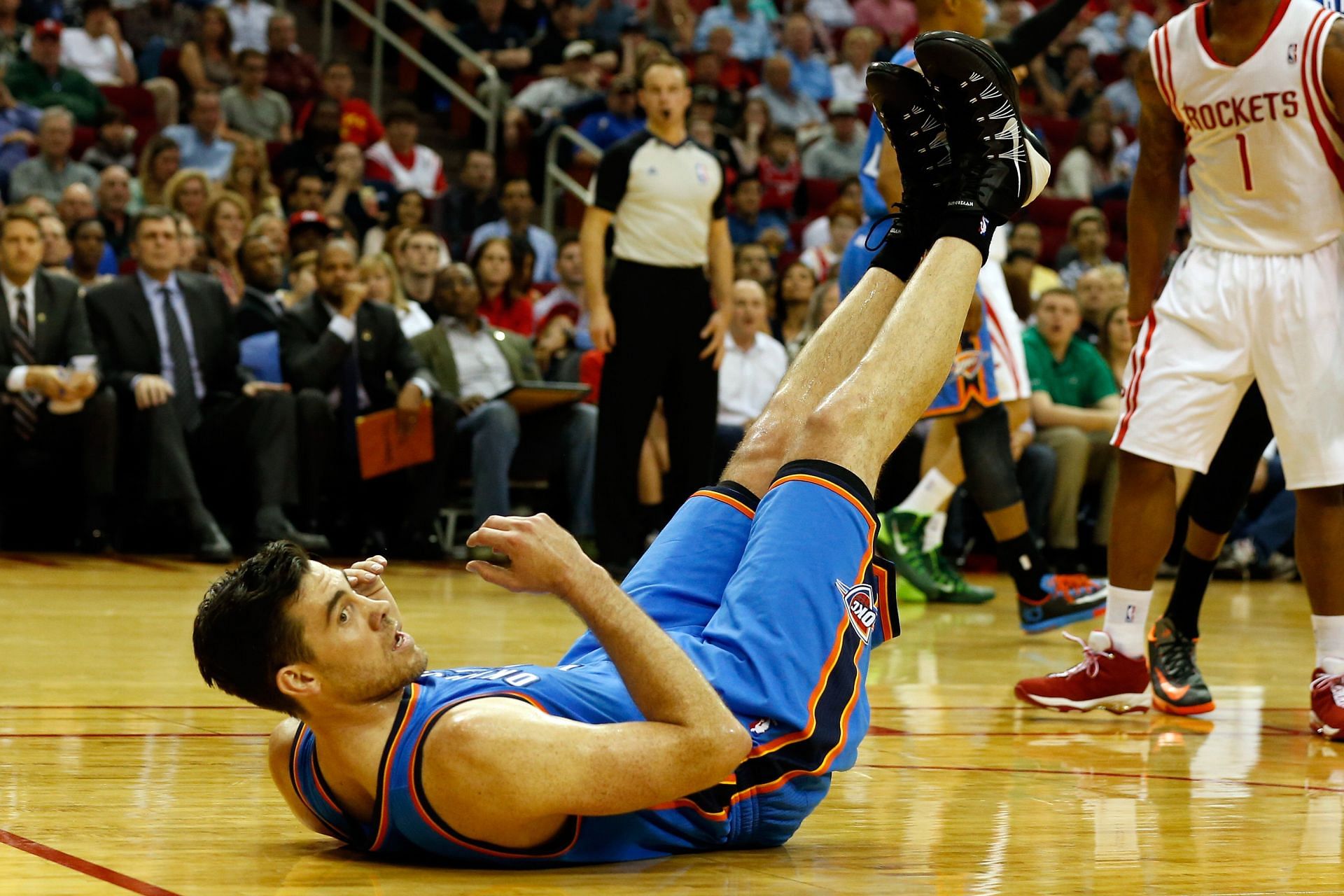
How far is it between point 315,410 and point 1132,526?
14.4 ft

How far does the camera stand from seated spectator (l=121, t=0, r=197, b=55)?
1098 cm

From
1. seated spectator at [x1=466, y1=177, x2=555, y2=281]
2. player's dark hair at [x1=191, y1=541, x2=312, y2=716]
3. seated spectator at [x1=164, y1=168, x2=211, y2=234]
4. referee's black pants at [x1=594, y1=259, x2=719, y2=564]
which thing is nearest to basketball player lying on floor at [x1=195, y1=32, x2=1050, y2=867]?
player's dark hair at [x1=191, y1=541, x2=312, y2=716]

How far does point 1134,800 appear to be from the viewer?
2750mm

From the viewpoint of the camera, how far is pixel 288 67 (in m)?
11.0

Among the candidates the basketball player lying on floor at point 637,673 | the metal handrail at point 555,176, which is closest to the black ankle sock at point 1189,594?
the basketball player lying on floor at point 637,673

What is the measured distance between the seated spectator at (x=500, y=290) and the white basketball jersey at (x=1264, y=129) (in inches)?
209

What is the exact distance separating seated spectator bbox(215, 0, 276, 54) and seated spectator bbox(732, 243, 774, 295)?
400cm

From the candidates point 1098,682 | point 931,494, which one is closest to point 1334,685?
point 1098,682

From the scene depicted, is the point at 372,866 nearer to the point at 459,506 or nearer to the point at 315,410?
the point at 315,410

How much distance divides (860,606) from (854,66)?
11873 millimetres

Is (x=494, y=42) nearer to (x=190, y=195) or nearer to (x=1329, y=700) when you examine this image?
(x=190, y=195)

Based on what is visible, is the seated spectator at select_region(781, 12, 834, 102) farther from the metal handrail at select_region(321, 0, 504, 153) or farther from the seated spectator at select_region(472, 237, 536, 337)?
the seated spectator at select_region(472, 237, 536, 337)

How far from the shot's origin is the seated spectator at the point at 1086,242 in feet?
35.5

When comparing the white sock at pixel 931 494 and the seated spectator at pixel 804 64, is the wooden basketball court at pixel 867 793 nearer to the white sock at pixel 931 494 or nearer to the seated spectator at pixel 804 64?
the white sock at pixel 931 494
